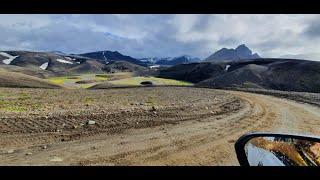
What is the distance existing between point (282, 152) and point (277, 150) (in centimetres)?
A: 3

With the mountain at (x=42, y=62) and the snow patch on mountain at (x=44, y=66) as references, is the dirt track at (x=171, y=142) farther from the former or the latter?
the snow patch on mountain at (x=44, y=66)

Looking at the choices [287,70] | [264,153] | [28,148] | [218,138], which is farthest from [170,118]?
[287,70]

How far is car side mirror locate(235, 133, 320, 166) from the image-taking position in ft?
6.69

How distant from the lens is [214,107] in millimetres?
13445

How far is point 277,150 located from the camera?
223cm

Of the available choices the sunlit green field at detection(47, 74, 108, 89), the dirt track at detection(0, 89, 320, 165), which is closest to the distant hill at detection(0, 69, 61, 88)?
the sunlit green field at detection(47, 74, 108, 89)

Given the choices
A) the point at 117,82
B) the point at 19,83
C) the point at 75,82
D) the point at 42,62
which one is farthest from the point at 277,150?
the point at 42,62

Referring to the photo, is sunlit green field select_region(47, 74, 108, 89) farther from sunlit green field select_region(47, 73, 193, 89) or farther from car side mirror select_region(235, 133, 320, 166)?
car side mirror select_region(235, 133, 320, 166)

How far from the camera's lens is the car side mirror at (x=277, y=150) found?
204 cm

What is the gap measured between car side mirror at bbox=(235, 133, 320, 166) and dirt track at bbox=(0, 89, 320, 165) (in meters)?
3.49

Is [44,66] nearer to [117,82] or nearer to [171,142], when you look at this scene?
[117,82]
